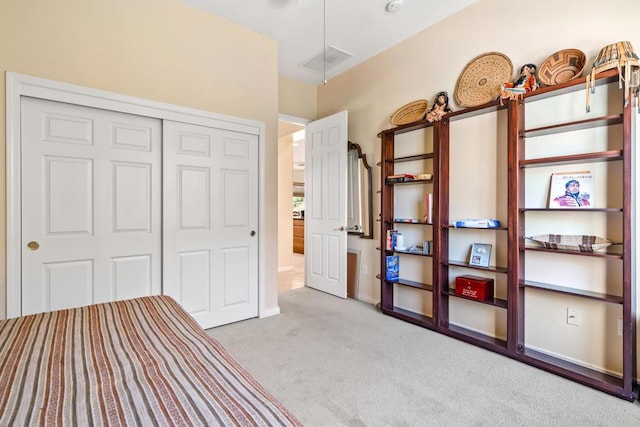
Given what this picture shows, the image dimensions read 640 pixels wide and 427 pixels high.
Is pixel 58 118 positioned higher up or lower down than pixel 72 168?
higher up

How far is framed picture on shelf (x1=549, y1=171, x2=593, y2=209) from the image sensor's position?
218 cm

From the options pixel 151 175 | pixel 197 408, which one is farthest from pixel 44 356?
pixel 151 175

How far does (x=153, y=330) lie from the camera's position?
132cm

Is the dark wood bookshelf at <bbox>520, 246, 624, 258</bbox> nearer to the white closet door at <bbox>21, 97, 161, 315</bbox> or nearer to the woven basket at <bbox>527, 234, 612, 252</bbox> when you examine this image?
the woven basket at <bbox>527, 234, 612, 252</bbox>

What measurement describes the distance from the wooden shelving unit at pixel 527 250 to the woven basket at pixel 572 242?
6cm

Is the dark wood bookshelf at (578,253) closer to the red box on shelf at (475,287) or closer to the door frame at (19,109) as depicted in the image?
the red box on shelf at (475,287)

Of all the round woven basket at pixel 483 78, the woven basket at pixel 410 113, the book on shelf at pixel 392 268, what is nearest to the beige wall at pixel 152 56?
the book on shelf at pixel 392 268

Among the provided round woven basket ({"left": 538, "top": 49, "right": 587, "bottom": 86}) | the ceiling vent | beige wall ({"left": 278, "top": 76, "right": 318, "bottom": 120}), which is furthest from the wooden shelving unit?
beige wall ({"left": 278, "top": 76, "right": 318, "bottom": 120})

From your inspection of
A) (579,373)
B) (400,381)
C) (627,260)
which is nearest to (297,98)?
(400,381)

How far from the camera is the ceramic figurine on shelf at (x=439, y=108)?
2906 mm

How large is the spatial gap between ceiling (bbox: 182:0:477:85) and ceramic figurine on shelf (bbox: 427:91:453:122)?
79cm

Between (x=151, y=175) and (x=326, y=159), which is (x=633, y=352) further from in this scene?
(x=151, y=175)

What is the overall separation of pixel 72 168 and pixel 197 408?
235 centimetres

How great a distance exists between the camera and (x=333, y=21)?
10.1ft
